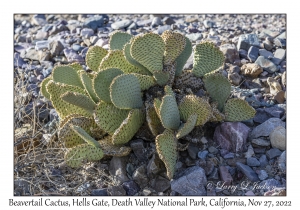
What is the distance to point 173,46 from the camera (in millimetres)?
3488

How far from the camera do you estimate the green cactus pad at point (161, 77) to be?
11.0ft

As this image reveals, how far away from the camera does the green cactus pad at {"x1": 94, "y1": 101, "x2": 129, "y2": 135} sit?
323cm

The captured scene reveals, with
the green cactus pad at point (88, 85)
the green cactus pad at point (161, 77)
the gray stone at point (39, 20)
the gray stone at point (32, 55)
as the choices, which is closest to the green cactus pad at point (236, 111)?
the green cactus pad at point (161, 77)

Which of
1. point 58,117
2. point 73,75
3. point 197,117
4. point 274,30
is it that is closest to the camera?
point 197,117

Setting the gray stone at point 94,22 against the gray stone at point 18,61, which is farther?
the gray stone at point 94,22

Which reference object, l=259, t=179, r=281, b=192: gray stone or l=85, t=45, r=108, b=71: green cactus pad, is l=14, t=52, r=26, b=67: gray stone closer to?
l=85, t=45, r=108, b=71: green cactus pad

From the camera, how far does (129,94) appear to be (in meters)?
3.18

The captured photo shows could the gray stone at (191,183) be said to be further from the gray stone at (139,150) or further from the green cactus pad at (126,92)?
the green cactus pad at (126,92)

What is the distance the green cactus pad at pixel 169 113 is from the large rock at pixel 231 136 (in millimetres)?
408

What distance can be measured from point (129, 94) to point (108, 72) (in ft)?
0.71

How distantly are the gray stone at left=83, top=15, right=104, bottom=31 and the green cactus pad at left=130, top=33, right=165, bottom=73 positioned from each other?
7.26ft

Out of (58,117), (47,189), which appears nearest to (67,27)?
(58,117)

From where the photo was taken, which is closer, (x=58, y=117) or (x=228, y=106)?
(x=228, y=106)
